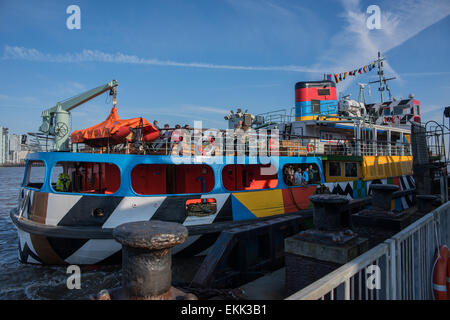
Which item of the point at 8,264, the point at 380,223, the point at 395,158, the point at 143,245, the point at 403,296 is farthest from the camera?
the point at 395,158

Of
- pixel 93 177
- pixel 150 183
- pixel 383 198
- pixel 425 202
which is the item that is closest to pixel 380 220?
pixel 383 198

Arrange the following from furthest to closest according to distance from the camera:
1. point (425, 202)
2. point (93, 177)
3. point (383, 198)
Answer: point (93, 177) → point (425, 202) → point (383, 198)

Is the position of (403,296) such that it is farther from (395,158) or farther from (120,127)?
(395,158)

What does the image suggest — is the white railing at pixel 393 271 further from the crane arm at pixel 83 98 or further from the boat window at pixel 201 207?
the crane arm at pixel 83 98

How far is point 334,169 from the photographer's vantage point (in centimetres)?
1464

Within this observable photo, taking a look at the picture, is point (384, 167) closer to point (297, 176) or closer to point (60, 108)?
point (297, 176)

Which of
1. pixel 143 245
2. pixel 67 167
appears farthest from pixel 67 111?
pixel 143 245

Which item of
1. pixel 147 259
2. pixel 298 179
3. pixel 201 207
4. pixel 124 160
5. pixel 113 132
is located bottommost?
pixel 201 207

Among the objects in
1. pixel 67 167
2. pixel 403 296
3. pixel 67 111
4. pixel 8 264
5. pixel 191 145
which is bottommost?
pixel 8 264

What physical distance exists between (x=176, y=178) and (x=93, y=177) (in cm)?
300

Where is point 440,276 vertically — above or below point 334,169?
below

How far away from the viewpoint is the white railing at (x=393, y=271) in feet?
7.89

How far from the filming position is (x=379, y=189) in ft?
18.0
